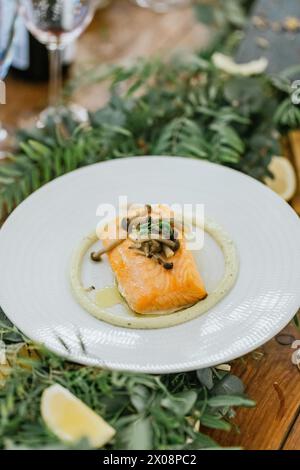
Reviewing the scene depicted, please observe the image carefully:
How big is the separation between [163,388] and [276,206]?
1.58ft

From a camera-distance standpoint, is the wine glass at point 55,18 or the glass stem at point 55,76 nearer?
the wine glass at point 55,18

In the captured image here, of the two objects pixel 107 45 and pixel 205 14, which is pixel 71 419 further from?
pixel 205 14

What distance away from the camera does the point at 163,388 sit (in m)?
1.17

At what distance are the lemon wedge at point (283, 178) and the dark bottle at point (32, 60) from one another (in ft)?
2.43

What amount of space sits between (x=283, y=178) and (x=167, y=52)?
2.62ft

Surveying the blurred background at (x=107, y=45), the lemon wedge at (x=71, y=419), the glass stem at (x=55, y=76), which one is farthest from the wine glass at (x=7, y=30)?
the lemon wedge at (x=71, y=419)

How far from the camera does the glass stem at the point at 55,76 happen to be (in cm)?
202

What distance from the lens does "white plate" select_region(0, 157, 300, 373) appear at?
1212mm

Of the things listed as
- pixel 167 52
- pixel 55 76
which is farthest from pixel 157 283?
pixel 167 52

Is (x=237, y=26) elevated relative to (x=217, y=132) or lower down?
elevated

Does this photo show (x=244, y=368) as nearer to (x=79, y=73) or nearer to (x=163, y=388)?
(x=163, y=388)

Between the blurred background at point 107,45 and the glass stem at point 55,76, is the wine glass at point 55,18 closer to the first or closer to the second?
the glass stem at point 55,76

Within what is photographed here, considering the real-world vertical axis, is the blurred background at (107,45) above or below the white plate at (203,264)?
above
